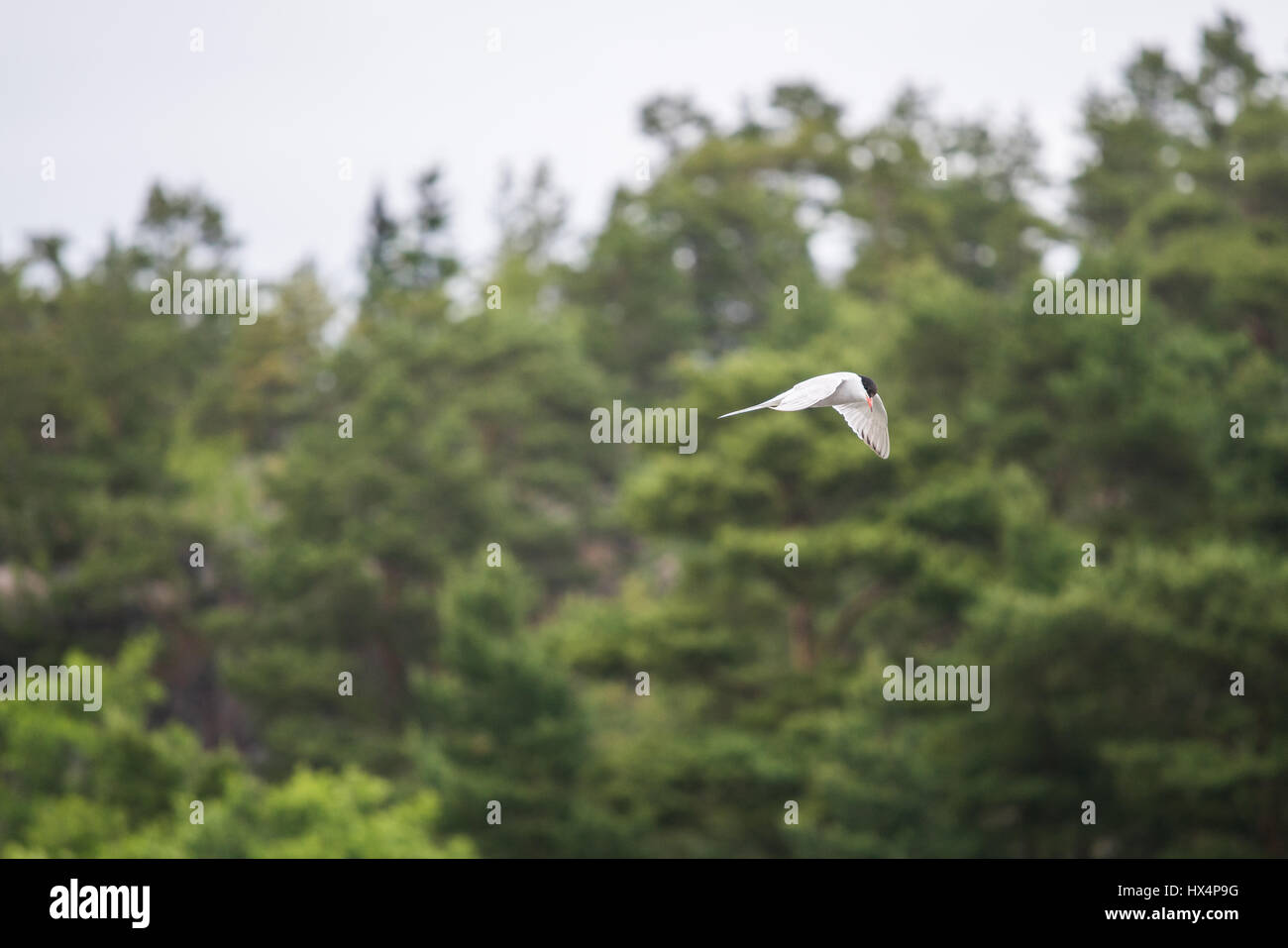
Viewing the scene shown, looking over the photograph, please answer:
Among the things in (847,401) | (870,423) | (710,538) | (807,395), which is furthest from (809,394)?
(710,538)

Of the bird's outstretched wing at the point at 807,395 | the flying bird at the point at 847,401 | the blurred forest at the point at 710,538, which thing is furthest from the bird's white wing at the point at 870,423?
the blurred forest at the point at 710,538

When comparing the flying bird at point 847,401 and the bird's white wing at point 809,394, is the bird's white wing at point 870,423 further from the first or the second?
the bird's white wing at point 809,394

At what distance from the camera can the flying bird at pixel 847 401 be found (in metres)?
4.33

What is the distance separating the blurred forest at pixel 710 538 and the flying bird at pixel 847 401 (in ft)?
58.7

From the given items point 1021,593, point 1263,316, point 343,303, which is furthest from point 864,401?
point 343,303

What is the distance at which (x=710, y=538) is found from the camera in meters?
30.0

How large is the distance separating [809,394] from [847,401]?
0.18m

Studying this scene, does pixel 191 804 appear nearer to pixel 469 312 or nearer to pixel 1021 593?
pixel 1021 593

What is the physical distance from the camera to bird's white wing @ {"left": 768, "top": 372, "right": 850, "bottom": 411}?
4.26m

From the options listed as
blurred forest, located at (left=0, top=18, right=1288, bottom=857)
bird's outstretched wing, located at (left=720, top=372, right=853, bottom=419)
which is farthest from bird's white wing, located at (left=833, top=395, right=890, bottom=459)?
blurred forest, located at (left=0, top=18, right=1288, bottom=857)

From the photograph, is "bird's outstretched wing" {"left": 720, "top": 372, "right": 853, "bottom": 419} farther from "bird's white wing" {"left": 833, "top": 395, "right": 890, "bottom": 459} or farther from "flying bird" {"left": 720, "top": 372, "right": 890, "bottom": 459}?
"bird's white wing" {"left": 833, "top": 395, "right": 890, "bottom": 459}

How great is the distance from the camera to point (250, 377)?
2053 inches

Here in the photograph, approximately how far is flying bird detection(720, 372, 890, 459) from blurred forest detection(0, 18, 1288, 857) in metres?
17.9

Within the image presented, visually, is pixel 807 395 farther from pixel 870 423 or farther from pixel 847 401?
pixel 870 423
